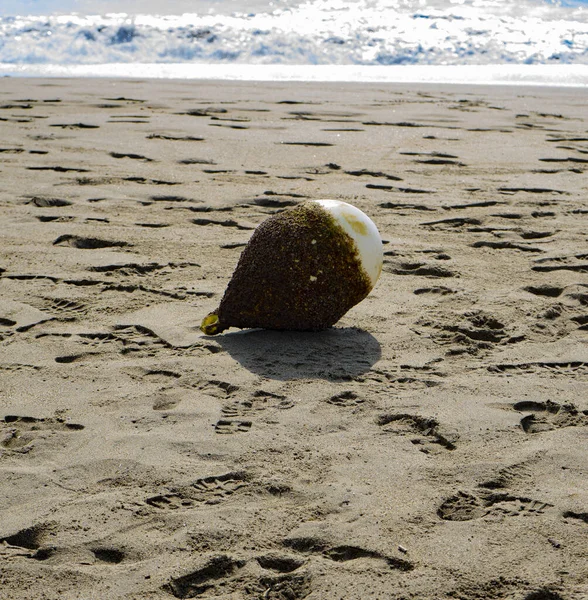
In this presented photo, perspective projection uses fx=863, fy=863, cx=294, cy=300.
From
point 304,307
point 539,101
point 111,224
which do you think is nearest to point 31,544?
point 304,307

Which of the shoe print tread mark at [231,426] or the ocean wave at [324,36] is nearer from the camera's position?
the shoe print tread mark at [231,426]

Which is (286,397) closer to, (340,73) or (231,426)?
(231,426)

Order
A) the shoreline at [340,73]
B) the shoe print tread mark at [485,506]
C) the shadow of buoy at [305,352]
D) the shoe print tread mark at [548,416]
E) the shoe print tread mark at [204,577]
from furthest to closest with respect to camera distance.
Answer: the shoreline at [340,73]
the shadow of buoy at [305,352]
the shoe print tread mark at [548,416]
the shoe print tread mark at [485,506]
the shoe print tread mark at [204,577]

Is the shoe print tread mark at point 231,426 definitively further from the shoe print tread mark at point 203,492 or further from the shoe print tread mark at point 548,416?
the shoe print tread mark at point 548,416

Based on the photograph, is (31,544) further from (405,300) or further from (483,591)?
(405,300)

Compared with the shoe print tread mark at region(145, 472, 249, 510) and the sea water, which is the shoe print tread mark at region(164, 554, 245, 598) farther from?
the sea water

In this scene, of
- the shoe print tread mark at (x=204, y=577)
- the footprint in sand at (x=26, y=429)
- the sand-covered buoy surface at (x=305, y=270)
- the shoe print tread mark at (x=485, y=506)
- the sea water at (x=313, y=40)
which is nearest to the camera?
the shoe print tread mark at (x=204, y=577)

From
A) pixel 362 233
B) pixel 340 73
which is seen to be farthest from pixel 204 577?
pixel 340 73

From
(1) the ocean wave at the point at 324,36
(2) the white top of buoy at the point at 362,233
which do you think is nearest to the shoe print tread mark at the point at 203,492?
(2) the white top of buoy at the point at 362,233
